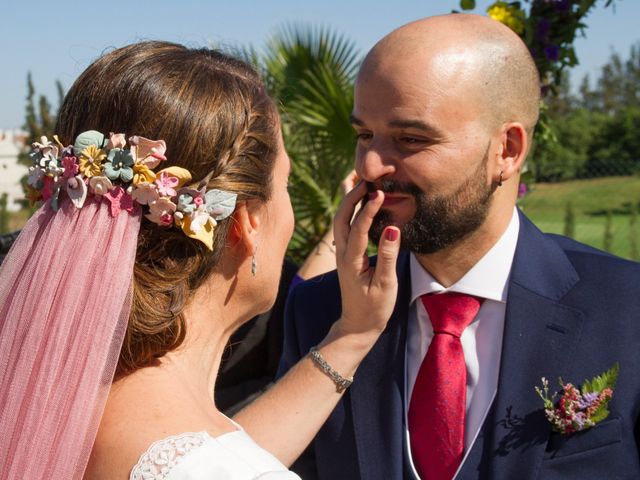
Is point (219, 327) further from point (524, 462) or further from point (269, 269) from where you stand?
point (524, 462)

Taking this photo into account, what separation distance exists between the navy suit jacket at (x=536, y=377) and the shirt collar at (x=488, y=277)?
4 centimetres

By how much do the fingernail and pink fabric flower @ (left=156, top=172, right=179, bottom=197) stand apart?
2.55ft

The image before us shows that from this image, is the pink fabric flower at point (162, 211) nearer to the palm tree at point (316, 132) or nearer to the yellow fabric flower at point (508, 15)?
the yellow fabric flower at point (508, 15)

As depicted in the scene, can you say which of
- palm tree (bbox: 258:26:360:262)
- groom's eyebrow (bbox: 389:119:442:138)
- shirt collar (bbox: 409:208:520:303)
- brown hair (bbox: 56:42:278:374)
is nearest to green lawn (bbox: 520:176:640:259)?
palm tree (bbox: 258:26:360:262)

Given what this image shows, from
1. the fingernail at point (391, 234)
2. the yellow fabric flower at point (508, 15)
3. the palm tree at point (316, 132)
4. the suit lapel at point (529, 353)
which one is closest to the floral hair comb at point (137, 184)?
the fingernail at point (391, 234)

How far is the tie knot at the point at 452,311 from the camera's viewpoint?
8.01ft

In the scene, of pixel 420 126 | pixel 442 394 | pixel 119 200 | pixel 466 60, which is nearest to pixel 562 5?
pixel 466 60

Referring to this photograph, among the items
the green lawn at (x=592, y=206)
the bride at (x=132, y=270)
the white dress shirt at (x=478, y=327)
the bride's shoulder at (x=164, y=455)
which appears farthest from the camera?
the green lawn at (x=592, y=206)

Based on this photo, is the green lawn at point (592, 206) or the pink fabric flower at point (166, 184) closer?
the pink fabric flower at point (166, 184)

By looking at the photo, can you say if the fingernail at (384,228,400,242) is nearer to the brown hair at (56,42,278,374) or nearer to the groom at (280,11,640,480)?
the groom at (280,11,640,480)

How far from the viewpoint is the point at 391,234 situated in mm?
2273

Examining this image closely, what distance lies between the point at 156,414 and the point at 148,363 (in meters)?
0.17

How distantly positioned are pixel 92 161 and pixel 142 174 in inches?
4.9

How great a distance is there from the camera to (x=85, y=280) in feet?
5.54
